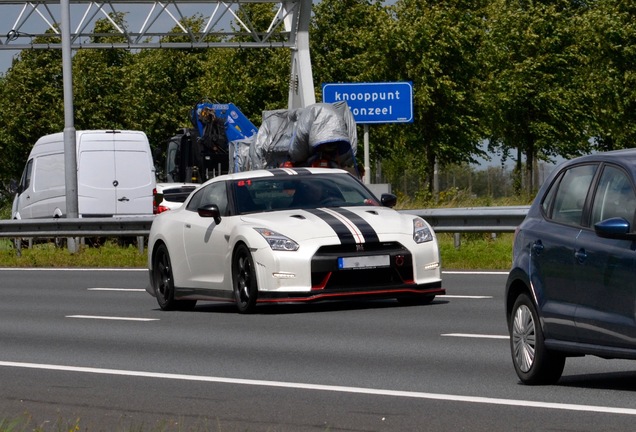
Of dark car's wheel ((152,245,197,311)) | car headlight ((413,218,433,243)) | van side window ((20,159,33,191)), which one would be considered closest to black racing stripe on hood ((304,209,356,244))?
car headlight ((413,218,433,243))

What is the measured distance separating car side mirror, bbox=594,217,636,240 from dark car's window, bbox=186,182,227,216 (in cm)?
847

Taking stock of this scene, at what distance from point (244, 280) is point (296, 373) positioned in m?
5.13

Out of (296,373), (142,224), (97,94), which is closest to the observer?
(296,373)

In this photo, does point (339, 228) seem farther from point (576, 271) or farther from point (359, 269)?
point (576, 271)

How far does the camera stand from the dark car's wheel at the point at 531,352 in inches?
384

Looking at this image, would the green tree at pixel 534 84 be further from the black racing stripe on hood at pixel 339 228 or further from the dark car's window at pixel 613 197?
the dark car's window at pixel 613 197

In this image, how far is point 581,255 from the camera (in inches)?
364

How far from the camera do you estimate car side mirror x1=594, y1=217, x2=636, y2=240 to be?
864cm

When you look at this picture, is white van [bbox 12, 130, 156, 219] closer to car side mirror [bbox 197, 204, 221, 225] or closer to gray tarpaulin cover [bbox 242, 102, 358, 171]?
gray tarpaulin cover [bbox 242, 102, 358, 171]

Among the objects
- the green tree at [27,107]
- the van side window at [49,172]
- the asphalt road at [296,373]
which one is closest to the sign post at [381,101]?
the van side window at [49,172]

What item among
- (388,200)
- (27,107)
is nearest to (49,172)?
(388,200)

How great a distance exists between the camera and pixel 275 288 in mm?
15625

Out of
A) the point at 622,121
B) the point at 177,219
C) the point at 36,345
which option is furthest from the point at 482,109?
the point at 36,345

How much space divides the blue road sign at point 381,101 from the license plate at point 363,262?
54.5ft
